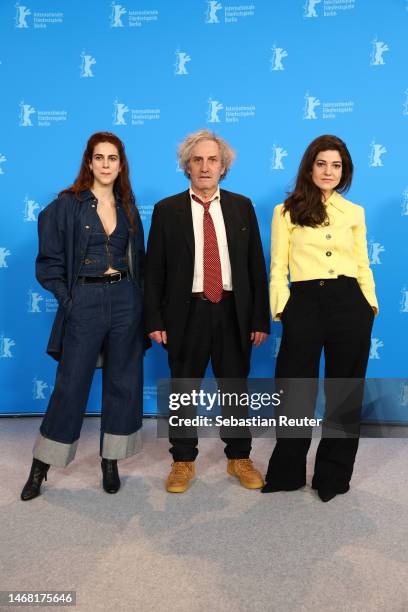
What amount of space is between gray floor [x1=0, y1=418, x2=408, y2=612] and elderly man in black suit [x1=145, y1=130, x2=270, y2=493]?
9.7 inches

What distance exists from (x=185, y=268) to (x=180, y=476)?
1012 mm

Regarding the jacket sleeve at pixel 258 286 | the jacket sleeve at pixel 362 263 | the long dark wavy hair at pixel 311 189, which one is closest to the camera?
the long dark wavy hair at pixel 311 189

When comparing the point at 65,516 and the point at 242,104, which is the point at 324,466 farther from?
the point at 242,104

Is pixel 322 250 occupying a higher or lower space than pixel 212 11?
lower

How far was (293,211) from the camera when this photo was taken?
2.40 metres

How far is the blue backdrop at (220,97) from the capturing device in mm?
3322

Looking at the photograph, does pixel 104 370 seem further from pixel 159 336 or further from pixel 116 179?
pixel 116 179

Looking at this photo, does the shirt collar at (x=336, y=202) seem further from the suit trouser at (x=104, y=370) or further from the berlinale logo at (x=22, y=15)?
the berlinale logo at (x=22, y=15)

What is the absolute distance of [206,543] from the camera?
215cm

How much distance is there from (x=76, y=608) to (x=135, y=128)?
2723mm

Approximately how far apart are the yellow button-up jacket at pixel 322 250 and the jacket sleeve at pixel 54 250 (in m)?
0.97

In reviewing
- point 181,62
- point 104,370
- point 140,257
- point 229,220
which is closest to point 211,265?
point 229,220

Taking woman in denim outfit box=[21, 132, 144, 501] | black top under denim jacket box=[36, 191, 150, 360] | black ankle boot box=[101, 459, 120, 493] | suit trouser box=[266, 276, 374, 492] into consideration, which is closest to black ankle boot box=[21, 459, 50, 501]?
woman in denim outfit box=[21, 132, 144, 501]

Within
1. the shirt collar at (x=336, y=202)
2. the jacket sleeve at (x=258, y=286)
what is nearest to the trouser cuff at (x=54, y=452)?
the jacket sleeve at (x=258, y=286)
